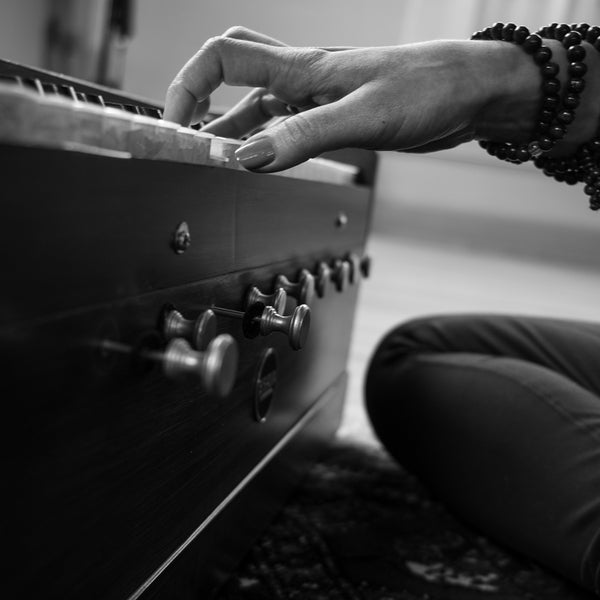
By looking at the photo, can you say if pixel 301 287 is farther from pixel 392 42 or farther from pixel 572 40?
pixel 392 42

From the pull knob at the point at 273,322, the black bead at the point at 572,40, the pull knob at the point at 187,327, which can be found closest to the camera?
the pull knob at the point at 187,327

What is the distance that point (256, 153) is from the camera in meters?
0.50

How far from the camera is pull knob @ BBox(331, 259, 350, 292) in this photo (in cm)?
90

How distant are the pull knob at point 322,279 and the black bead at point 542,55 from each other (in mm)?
304

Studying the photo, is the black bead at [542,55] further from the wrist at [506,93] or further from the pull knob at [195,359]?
the pull knob at [195,359]

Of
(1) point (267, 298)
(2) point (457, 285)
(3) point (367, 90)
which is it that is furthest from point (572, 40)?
(2) point (457, 285)

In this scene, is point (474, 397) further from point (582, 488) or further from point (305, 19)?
point (305, 19)

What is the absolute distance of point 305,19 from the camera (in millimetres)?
2791

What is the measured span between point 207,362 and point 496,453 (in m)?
0.54

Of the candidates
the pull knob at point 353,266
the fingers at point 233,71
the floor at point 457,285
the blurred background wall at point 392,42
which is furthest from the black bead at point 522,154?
the blurred background wall at point 392,42

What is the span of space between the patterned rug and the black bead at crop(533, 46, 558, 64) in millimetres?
504

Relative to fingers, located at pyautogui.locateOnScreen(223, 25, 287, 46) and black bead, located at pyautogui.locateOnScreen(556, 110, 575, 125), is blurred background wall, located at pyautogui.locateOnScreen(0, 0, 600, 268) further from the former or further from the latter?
black bead, located at pyautogui.locateOnScreen(556, 110, 575, 125)

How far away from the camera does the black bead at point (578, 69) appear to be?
25.2 inches

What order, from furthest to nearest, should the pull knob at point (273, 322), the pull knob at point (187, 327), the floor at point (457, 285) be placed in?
the floor at point (457, 285) < the pull knob at point (273, 322) < the pull knob at point (187, 327)
